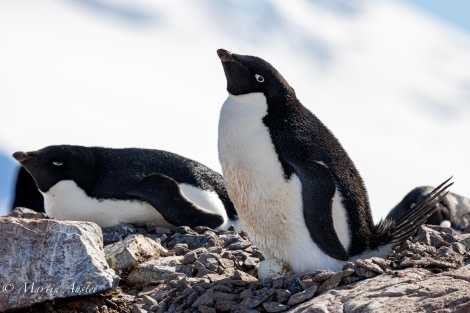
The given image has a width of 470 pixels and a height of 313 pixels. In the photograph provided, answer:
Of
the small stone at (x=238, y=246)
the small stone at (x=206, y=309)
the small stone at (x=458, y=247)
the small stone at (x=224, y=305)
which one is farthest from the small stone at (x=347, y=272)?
the small stone at (x=238, y=246)

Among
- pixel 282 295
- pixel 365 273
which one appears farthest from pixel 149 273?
pixel 365 273

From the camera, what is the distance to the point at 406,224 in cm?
702

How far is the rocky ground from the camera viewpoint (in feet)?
18.2

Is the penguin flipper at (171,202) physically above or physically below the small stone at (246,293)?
above

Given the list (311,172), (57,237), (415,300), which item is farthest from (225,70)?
(415,300)

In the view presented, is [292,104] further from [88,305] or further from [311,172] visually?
[88,305]

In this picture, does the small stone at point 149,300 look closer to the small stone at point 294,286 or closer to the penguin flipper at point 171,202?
the small stone at point 294,286

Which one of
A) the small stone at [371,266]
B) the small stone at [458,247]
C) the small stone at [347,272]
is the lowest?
the small stone at [347,272]

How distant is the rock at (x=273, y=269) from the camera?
6.62 metres

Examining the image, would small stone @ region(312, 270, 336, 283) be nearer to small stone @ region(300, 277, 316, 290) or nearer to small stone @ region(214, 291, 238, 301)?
small stone @ region(300, 277, 316, 290)

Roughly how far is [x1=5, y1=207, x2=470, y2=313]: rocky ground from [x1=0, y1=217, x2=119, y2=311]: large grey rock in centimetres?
17

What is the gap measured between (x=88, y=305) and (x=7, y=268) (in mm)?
664

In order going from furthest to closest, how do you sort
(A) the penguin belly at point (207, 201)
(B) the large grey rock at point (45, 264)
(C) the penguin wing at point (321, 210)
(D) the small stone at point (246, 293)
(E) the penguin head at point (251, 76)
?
(A) the penguin belly at point (207, 201) < (E) the penguin head at point (251, 76) < (C) the penguin wing at point (321, 210) < (B) the large grey rock at point (45, 264) < (D) the small stone at point (246, 293)

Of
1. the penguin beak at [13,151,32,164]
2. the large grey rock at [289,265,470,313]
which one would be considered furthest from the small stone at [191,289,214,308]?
the penguin beak at [13,151,32,164]
